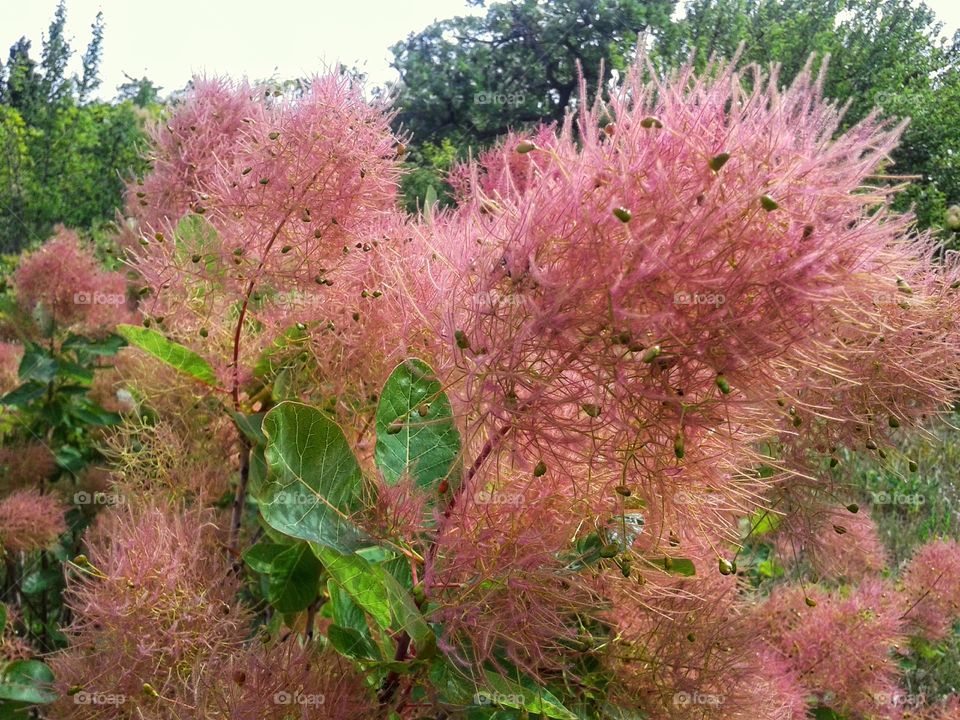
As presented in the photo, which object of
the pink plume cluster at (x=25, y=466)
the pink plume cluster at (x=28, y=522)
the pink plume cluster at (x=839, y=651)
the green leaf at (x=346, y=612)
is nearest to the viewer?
the green leaf at (x=346, y=612)

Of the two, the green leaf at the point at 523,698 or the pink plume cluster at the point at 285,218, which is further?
the pink plume cluster at the point at 285,218

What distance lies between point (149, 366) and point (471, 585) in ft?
2.61

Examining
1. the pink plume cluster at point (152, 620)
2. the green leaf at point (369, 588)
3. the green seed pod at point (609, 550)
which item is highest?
the green seed pod at point (609, 550)

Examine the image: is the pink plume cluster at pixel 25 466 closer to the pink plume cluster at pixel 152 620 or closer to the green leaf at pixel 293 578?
the pink plume cluster at pixel 152 620

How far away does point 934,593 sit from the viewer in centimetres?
168

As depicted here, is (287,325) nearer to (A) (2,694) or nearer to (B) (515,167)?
(B) (515,167)

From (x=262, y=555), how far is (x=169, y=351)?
0.30m

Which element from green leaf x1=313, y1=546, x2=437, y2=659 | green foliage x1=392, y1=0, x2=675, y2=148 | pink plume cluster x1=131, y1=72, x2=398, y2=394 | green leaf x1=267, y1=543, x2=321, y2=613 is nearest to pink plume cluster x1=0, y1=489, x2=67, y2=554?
pink plume cluster x1=131, y1=72, x2=398, y2=394

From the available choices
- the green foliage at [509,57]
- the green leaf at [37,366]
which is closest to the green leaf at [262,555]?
the green leaf at [37,366]

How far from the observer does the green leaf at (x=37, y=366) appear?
1756 mm

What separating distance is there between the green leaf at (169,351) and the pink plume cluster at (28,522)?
70 cm

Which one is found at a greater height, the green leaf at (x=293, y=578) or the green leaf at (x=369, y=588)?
the green leaf at (x=369, y=588)

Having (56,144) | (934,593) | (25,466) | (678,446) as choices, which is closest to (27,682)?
(25,466)

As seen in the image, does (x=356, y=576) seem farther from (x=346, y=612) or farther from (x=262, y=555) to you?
(x=262, y=555)
